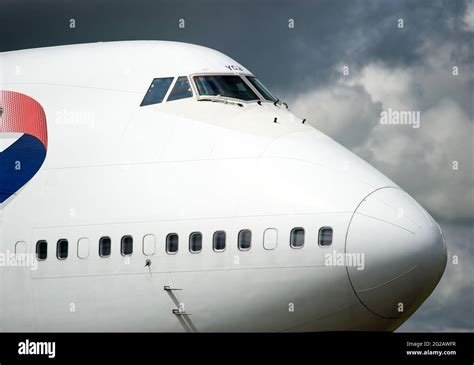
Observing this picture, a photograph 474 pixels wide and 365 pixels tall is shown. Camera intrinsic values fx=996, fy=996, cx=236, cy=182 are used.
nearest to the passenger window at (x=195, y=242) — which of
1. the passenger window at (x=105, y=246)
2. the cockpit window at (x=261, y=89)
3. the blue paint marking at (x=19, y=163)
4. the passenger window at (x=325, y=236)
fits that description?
the passenger window at (x=105, y=246)

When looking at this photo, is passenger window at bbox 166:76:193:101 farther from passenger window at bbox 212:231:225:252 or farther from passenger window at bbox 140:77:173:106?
passenger window at bbox 212:231:225:252

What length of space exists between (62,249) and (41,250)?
2.15ft

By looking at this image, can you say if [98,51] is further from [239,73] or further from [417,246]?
[417,246]

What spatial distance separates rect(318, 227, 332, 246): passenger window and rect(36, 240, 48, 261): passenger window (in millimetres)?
6749

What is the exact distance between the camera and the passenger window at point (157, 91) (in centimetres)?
2433

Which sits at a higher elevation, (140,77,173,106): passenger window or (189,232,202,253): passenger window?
(140,77,173,106): passenger window

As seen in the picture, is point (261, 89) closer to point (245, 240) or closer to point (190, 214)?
point (190, 214)

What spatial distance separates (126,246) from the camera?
22484 mm

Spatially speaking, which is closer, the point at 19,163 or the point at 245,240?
the point at 245,240

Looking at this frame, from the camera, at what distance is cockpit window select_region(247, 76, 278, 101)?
25.7 meters

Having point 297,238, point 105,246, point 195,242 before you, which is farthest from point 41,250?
point 297,238

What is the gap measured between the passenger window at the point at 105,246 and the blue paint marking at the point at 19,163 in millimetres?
2906
